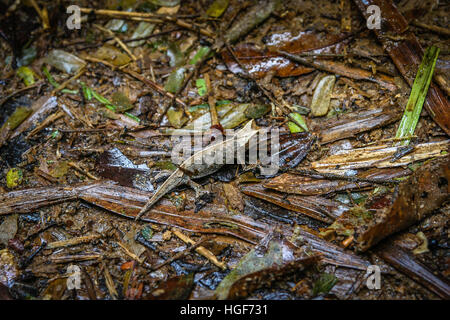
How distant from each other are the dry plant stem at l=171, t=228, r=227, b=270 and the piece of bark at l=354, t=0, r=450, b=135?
11.7ft

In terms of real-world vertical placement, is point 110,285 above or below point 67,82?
below

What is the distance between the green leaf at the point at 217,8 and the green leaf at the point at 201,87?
4.38 ft

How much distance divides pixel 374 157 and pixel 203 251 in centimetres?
264

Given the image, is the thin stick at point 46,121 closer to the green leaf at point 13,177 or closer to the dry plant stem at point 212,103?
the green leaf at point 13,177

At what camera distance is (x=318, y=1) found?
4.99 metres

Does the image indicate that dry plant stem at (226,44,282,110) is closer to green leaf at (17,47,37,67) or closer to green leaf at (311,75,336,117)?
green leaf at (311,75,336,117)

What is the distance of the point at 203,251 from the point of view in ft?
11.5

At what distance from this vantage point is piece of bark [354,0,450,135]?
4.00m

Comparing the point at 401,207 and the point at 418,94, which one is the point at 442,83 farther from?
the point at 401,207

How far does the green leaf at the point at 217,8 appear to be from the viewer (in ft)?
17.0

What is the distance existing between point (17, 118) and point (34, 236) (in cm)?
224

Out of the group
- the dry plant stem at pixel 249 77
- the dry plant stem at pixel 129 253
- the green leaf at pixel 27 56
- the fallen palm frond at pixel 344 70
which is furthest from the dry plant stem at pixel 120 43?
the dry plant stem at pixel 129 253

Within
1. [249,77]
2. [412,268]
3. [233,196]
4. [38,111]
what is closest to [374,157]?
[412,268]
